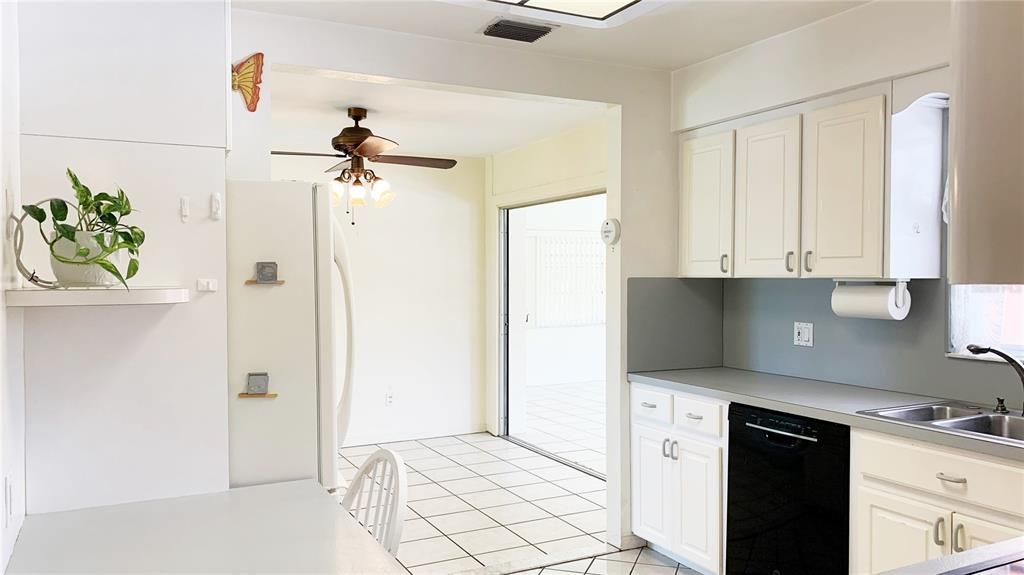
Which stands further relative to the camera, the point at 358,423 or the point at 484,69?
the point at 358,423

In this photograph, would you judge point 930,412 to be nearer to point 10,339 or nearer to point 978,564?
point 978,564

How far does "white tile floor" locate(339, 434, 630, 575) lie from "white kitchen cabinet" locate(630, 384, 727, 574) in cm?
33

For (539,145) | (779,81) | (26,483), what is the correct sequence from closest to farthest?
1. (26,483)
2. (779,81)
3. (539,145)

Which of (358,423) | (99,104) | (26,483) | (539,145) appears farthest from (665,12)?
(358,423)

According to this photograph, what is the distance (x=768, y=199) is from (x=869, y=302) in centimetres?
63

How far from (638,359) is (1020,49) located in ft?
9.62

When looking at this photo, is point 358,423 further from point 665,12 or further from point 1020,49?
point 1020,49

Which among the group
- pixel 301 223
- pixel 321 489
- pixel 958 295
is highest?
pixel 301 223

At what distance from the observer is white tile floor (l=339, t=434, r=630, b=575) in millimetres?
3768

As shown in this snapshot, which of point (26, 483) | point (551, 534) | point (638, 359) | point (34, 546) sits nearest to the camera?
point (34, 546)

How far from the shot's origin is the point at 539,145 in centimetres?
593

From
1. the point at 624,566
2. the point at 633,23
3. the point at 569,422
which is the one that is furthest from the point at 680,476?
the point at 569,422

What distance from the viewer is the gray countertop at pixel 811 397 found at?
91.1 inches

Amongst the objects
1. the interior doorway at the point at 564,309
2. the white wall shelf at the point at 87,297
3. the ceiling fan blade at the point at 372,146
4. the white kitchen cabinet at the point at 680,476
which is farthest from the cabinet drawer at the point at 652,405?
the interior doorway at the point at 564,309
